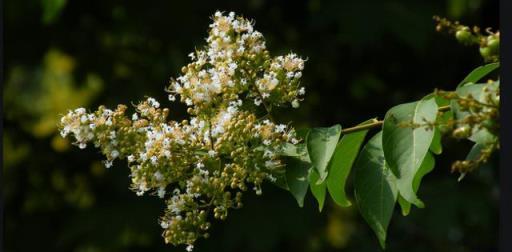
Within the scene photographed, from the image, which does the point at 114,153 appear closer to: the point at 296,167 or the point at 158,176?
the point at 158,176

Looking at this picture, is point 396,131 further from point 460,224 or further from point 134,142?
point 460,224

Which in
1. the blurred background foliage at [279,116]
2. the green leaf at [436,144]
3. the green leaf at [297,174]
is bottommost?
the green leaf at [436,144]

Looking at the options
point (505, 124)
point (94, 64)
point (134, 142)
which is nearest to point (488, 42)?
point (505, 124)

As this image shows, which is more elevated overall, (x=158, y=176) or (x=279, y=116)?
(x=279, y=116)

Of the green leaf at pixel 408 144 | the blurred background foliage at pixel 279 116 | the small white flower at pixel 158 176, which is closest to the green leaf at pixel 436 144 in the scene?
the green leaf at pixel 408 144

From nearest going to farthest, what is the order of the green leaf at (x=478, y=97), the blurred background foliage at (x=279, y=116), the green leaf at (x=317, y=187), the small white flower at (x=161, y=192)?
the green leaf at (x=478, y=97) → the small white flower at (x=161, y=192) → the green leaf at (x=317, y=187) → the blurred background foliage at (x=279, y=116)

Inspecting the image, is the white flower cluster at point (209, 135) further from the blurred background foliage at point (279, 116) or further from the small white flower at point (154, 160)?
the blurred background foliage at point (279, 116)

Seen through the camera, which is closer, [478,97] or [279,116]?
[478,97]

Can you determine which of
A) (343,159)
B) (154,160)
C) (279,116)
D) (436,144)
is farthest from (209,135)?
(279,116)
